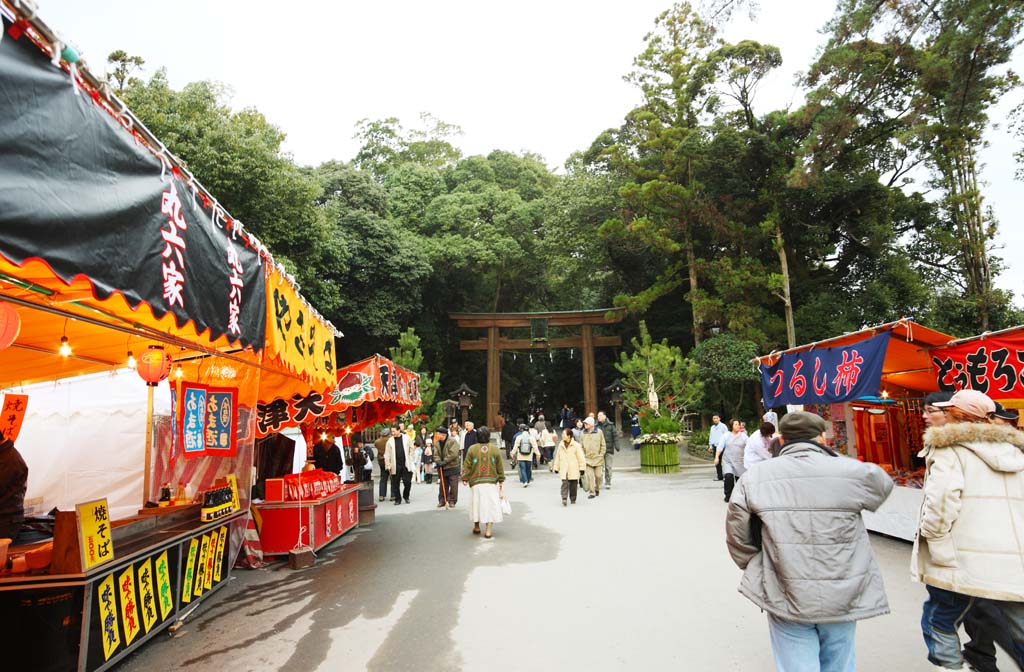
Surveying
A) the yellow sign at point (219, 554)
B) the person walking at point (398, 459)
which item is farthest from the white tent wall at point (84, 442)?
the person walking at point (398, 459)

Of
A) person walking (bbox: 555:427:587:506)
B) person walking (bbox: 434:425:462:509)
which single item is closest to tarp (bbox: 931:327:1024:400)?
person walking (bbox: 555:427:587:506)

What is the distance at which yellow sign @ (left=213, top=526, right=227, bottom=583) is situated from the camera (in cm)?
573

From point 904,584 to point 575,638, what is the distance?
351cm

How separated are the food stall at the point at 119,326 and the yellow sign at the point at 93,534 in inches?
0.6

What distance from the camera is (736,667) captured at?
3.69 meters

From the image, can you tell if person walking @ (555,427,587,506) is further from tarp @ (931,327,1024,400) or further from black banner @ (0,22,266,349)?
black banner @ (0,22,266,349)

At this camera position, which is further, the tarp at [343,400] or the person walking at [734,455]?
the person walking at [734,455]

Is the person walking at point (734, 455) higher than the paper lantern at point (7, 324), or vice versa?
the paper lantern at point (7, 324)

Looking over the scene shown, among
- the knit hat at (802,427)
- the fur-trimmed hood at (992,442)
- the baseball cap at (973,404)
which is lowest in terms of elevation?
the fur-trimmed hood at (992,442)

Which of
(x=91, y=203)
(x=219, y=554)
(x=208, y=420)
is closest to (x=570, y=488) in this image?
(x=219, y=554)

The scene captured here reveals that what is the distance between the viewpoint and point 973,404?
3201 mm

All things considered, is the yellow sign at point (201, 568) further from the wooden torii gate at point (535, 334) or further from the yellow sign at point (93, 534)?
the wooden torii gate at point (535, 334)

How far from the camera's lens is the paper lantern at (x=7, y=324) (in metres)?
3.54

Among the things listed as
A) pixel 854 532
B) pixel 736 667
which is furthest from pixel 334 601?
pixel 854 532
